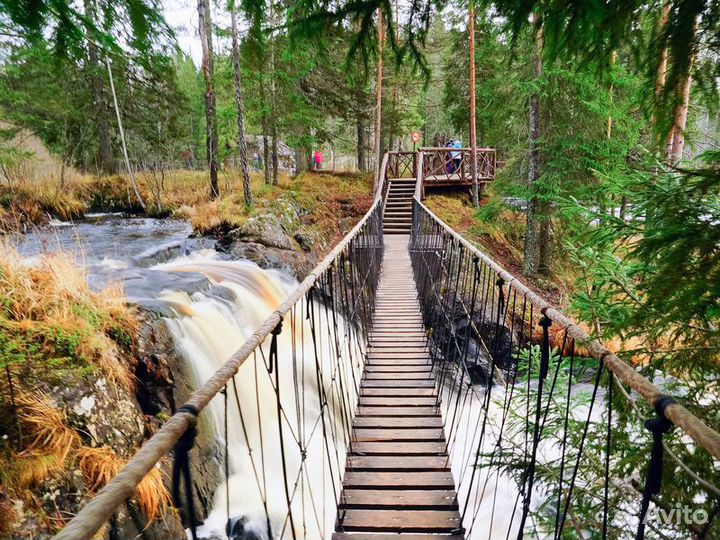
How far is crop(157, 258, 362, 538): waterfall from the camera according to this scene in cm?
312

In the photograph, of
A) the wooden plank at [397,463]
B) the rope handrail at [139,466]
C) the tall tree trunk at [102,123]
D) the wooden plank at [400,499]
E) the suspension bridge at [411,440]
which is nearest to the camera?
the rope handrail at [139,466]

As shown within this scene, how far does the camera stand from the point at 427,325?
201 inches

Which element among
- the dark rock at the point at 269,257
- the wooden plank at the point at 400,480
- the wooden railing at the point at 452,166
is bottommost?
the wooden plank at the point at 400,480

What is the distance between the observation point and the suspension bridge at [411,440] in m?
0.91

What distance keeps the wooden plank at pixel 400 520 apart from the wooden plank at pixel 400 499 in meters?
0.03

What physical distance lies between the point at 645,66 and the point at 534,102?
7.96m

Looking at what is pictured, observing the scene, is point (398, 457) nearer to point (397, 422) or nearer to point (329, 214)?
point (397, 422)

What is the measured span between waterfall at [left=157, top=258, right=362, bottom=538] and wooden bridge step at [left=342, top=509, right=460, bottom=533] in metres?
0.21

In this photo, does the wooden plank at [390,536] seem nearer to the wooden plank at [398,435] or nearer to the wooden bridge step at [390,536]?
the wooden bridge step at [390,536]

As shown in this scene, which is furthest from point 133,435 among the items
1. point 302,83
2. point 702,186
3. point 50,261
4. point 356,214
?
point 302,83

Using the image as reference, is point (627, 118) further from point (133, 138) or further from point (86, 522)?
point (133, 138)

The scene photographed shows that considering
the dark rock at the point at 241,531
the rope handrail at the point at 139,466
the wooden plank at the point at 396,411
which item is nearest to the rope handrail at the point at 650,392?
the rope handrail at the point at 139,466

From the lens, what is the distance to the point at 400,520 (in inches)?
94.2

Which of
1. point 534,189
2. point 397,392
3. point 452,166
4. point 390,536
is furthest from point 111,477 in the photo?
point 452,166
